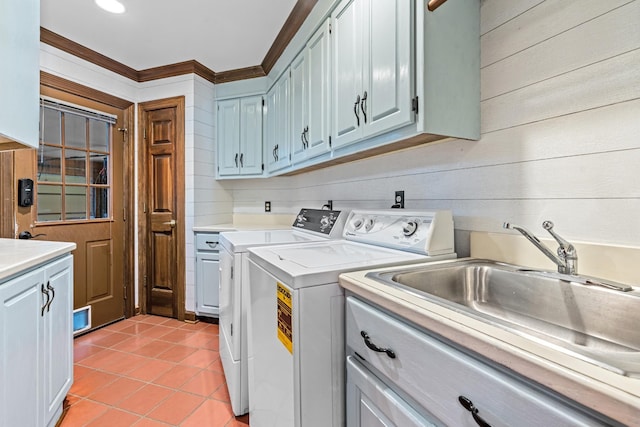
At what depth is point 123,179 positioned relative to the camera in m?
3.01

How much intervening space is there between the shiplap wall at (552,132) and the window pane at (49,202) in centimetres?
281

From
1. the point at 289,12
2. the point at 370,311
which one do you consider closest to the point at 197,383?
the point at 370,311

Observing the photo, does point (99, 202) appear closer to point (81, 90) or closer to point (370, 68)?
point (81, 90)

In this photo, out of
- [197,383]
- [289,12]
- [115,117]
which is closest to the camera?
[197,383]

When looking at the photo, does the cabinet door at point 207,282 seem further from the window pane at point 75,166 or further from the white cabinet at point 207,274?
the window pane at point 75,166

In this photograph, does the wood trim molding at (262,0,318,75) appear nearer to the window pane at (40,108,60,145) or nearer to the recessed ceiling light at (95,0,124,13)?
the recessed ceiling light at (95,0,124,13)

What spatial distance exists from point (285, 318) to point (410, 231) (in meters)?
0.65

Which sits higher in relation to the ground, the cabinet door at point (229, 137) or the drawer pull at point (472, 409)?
the cabinet door at point (229, 137)

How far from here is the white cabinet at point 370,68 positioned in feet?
3.92

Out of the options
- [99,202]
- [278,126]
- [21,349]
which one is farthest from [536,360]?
[99,202]

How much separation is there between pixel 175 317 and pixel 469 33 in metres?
3.23

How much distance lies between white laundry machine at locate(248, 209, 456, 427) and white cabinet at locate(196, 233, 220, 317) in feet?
5.17

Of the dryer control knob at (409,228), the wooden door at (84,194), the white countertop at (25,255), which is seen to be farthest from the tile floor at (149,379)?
the dryer control knob at (409,228)

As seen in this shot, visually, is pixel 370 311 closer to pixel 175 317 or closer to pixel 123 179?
pixel 175 317
